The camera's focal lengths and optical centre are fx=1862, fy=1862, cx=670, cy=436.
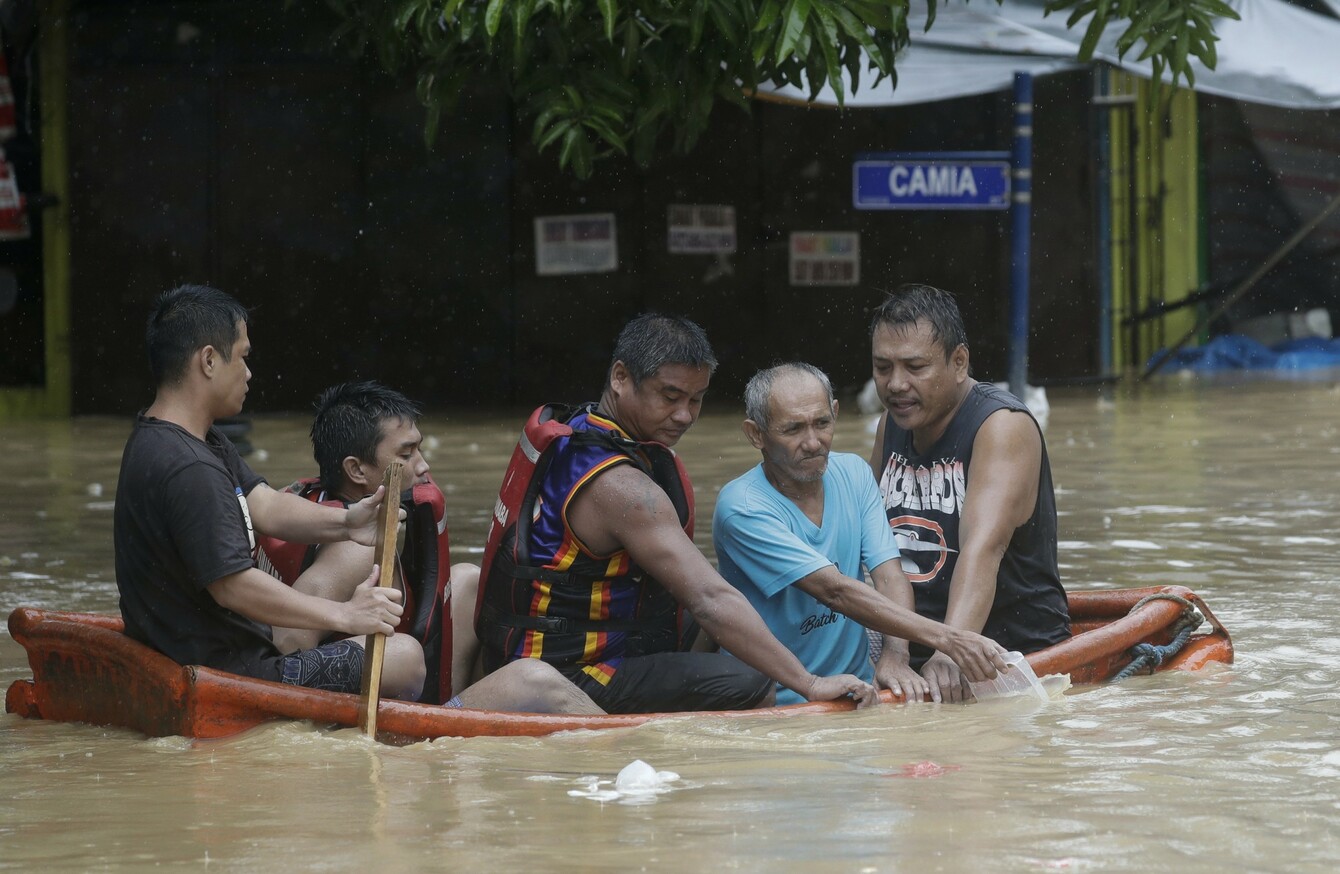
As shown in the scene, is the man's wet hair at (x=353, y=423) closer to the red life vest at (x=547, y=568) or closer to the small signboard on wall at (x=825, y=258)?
the red life vest at (x=547, y=568)

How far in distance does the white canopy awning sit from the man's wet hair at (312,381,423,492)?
7586 mm

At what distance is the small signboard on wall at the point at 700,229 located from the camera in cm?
1534

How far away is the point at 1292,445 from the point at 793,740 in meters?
8.31

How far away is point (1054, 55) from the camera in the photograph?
12.9m

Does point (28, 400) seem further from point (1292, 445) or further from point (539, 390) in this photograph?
point (1292, 445)

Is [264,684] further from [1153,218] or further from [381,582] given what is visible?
[1153,218]

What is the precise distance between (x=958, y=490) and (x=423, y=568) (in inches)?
58.3

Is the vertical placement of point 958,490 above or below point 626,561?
above

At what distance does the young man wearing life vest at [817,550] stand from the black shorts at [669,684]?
0.21 meters

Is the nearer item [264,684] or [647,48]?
[264,684]

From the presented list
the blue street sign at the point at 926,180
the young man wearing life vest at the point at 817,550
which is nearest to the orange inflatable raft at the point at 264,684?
the young man wearing life vest at the point at 817,550

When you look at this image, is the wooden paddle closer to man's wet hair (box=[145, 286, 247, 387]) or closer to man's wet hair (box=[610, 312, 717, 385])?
man's wet hair (box=[145, 286, 247, 387])

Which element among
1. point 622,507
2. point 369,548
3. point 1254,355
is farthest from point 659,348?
point 1254,355

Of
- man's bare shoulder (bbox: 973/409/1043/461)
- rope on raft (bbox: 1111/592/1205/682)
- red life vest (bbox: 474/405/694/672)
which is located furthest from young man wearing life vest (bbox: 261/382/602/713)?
rope on raft (bbox: 1111/592/1205/682)
